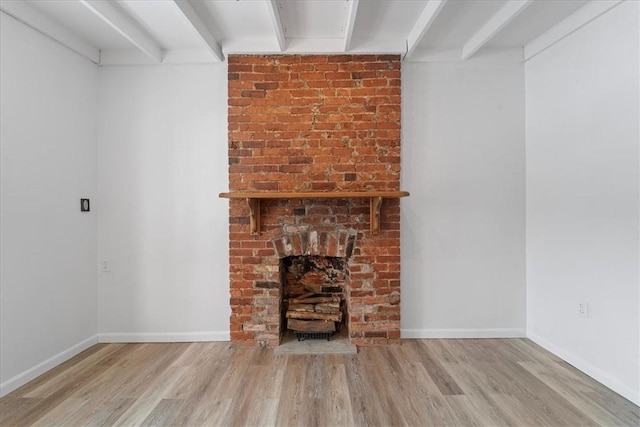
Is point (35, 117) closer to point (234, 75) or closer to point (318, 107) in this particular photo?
point (234, 75)

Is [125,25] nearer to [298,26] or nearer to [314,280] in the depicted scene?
[298,26]

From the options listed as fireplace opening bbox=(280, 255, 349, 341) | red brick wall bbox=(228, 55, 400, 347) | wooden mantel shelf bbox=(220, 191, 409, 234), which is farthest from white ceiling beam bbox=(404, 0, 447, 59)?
fireplace opening bbox=(280, 255, 349, 341)

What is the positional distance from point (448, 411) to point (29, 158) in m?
3.25

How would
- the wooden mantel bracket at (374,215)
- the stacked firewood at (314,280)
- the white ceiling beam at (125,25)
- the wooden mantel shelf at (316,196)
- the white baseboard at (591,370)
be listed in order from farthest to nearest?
the stacked firewood at (314,280) → the wooden mantel bracket at (374,215) → the wooden mantel shelf at (316,196) → the white ceiling beam at (125,25) → the white baseboard at (591,370)

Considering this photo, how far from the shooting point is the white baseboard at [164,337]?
2742mm

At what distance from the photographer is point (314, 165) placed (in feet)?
8.73

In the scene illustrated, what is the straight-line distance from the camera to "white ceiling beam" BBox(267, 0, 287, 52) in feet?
6.57

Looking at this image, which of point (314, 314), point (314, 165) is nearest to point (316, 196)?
point (314, 165)

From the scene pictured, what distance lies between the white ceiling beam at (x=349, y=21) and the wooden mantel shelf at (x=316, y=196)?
120 cm

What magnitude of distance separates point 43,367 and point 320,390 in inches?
80.6

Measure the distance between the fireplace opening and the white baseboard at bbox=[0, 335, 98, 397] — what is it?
5.50 feet

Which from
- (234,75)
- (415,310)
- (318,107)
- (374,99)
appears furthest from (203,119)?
(415,310)

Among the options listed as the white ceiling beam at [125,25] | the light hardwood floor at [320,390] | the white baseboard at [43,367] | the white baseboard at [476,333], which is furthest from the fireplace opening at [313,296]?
the white ceiling beam at [125,25]

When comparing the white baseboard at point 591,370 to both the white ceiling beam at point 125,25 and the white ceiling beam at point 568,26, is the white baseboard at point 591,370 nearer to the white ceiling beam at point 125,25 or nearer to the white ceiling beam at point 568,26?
the white ceiling beam at point 568,26
